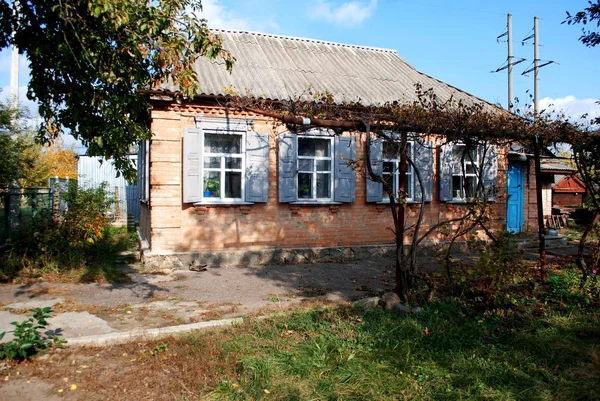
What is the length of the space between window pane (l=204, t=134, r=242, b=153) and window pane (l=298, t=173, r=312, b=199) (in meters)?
1.60

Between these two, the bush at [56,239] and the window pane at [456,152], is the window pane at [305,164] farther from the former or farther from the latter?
the bush at [56,239]

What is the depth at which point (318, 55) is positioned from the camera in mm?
13398

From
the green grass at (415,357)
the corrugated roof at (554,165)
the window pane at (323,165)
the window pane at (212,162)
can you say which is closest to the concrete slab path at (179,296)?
the green grass at (415,357)

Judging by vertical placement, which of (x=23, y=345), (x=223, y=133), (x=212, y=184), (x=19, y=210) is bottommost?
(x=23, y=345)

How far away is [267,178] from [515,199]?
8.51 m

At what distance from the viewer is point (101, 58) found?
17.6 feet

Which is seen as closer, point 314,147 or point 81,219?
point 81,219

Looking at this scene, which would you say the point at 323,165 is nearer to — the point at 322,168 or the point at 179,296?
the point at 322,168

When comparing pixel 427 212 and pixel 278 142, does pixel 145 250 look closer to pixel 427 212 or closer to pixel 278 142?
pixel 278 142

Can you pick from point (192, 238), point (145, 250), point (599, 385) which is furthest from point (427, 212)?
point (599, 385)

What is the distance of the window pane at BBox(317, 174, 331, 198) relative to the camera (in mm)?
10562

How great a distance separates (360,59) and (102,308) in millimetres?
10933

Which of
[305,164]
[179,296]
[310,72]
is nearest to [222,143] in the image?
[305,164]

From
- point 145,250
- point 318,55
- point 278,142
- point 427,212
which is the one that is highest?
point 318,55
